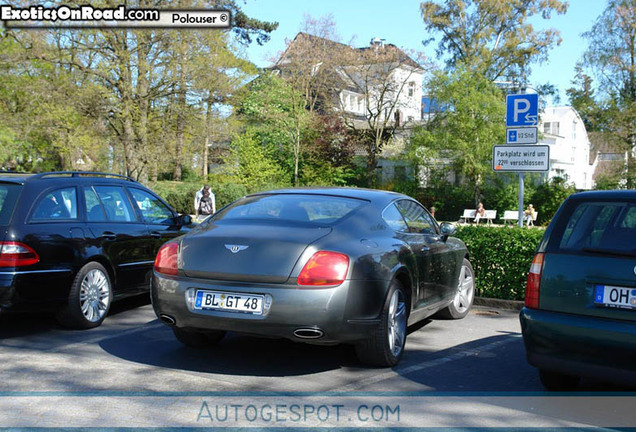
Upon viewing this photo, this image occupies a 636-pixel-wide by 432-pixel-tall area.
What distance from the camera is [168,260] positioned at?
226 inches

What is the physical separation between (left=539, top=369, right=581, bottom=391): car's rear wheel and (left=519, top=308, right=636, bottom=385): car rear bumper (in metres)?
0.41

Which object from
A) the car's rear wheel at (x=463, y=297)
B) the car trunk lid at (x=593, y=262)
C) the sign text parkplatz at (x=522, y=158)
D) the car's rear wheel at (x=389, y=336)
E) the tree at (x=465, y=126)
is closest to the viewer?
the car trunk lid at (x=593, y=262)

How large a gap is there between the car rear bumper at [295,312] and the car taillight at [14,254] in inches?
75.7

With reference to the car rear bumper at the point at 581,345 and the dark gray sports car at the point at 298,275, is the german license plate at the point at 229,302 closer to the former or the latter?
the dark gray sports car at the point at 298,275

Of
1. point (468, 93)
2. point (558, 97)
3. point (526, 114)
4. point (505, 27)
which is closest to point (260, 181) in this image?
point (468, 93)

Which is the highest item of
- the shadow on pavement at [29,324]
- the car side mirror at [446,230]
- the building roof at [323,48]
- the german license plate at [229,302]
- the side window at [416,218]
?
the building roof at [323,48]

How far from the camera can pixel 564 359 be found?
4645mm

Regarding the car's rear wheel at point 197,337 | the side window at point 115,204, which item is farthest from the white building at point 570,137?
the car's rear wheel at point 197,337

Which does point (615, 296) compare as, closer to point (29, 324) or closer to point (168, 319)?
→ point (168, 319)

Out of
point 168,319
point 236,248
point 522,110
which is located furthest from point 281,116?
point 236,248

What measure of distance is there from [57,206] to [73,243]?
1.49ft

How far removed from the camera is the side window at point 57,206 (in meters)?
6.90

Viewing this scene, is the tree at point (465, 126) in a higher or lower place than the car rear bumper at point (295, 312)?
higher

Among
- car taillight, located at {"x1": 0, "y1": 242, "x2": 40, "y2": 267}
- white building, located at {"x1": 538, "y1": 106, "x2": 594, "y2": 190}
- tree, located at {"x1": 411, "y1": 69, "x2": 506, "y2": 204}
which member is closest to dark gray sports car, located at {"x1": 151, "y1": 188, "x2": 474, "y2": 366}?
car taillight, located at {"x1": 0, "y1": 242, "x2": 40, "y2": 267}
